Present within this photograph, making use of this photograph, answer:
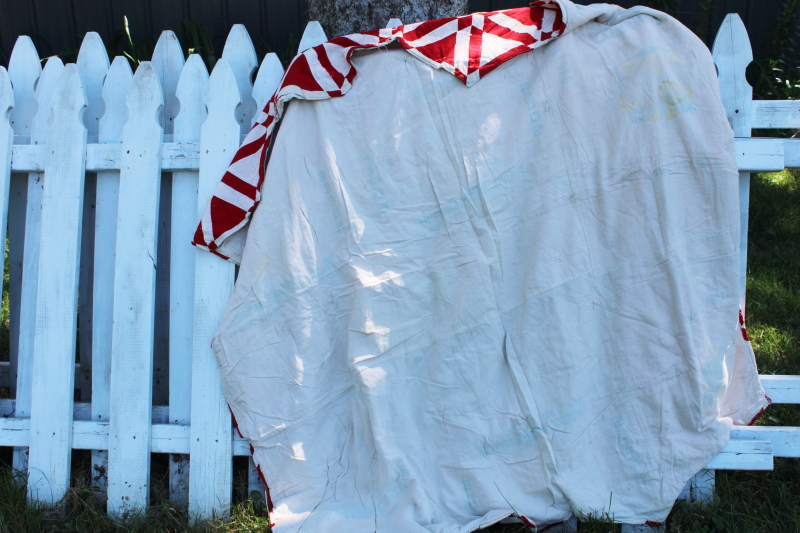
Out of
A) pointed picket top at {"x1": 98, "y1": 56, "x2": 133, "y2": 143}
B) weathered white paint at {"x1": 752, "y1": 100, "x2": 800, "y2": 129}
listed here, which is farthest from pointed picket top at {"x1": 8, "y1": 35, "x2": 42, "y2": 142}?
weathered white paint at {"x1": 752, "y1": 100, "x2": 800, "y2": 129}

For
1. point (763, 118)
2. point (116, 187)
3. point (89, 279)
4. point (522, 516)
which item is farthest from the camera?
point (89, 279)

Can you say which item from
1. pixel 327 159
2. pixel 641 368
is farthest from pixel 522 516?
pixel 327 159

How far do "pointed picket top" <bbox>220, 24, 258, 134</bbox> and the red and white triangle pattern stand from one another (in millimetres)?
223

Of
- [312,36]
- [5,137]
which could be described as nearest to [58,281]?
[5,137]

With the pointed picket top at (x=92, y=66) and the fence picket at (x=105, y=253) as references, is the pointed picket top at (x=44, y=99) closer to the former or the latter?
the pointed picket top at (x=92, y=66)

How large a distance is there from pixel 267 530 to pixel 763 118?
223 cm

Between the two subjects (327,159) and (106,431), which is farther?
(106,431)

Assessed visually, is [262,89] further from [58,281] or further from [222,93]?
[58,281]

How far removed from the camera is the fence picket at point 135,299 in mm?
1986

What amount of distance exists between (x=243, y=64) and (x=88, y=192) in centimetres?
93

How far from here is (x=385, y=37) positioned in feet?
5.98

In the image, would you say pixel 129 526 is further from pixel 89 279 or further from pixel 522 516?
pixel 522 516

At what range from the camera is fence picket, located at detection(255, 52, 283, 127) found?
2004mm

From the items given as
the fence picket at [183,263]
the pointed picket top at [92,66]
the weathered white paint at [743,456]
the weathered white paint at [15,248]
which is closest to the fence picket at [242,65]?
the fence picket at [183,263]
